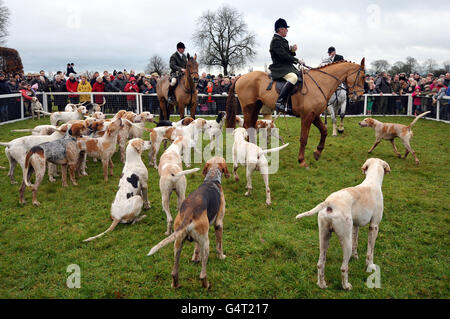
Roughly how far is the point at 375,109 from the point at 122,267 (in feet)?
61.4

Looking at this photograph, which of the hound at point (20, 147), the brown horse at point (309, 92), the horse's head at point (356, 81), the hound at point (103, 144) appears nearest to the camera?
the hound at point (20, 147)

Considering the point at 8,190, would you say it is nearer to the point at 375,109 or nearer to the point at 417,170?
the point at 417,170

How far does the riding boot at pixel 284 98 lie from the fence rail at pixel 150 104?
10286 mm

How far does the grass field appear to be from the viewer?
12.1ft

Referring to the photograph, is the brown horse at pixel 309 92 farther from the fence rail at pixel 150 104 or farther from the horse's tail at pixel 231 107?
the fence rail at pixel 150 104

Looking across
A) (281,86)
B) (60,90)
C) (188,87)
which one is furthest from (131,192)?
(60,90)

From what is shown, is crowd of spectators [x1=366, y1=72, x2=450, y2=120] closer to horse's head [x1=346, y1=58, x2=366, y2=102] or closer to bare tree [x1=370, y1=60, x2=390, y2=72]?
horse's head [x1=346, y1=58, x2=366, y2=102]

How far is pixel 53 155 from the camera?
6.52 meters

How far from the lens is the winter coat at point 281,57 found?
8.25 m

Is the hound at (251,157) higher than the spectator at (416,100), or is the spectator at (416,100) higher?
the spectator at (416,100)

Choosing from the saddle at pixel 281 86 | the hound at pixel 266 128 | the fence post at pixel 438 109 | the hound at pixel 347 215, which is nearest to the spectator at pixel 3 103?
the hound at pixel 266 128

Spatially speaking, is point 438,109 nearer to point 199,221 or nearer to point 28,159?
point 199,221

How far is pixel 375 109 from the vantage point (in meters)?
19.1
